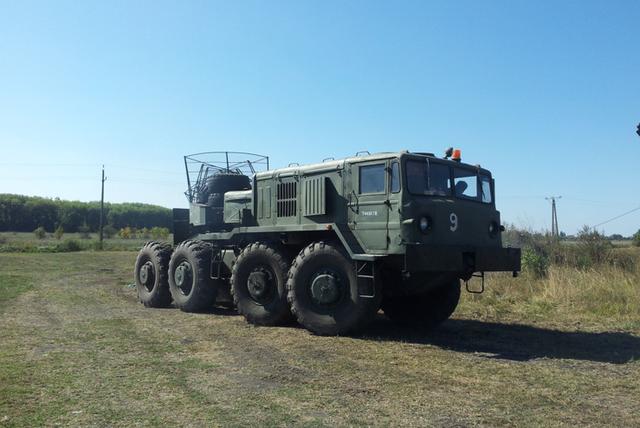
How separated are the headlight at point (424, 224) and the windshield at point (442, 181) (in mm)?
449

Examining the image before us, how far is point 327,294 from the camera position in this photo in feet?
30.1

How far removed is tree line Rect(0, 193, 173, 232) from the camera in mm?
87062

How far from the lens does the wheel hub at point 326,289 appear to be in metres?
9.16

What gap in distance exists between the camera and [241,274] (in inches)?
429

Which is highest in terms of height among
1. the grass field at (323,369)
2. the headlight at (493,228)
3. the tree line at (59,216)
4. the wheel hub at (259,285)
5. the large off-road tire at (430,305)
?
the tree line at (59,216)

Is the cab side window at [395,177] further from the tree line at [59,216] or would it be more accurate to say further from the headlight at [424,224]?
the tree line at [59,216]

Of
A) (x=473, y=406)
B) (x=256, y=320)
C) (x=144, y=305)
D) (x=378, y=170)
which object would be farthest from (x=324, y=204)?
(x=144, y=305)

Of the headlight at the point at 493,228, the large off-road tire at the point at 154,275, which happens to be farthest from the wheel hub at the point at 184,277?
the headlight at the point at 493,228

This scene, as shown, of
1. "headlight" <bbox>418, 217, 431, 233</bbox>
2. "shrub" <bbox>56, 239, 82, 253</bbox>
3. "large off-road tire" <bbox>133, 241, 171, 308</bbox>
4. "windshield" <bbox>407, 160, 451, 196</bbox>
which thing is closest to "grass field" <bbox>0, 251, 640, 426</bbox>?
"large off-road tire" <bbox>133, 241, 171, 308</bbox>

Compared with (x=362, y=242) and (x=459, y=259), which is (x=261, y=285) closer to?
(x=362, y=242)

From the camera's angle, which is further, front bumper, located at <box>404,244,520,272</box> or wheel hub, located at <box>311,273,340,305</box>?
wheel hub, located at <box>311,273,340,305</box>

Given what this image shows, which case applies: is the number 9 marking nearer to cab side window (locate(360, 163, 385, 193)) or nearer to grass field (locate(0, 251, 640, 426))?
cab side window (locate(360, 163, 385, 193))

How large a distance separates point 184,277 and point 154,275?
61.2 inches

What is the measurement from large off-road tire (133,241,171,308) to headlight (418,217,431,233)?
7112mm
